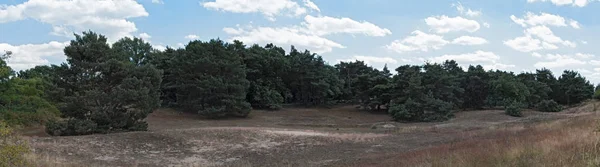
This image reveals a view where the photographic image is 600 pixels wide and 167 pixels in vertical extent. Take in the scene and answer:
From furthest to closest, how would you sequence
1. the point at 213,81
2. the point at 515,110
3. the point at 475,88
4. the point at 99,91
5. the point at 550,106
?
1. the point at 475,88
2. the point at 550,106
3. the point at 515,110
4. the point at 213,81
5. the point at 99,91

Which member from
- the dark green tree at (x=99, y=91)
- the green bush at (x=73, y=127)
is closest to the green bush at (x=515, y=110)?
the dark green tree at (x=99, y=91)

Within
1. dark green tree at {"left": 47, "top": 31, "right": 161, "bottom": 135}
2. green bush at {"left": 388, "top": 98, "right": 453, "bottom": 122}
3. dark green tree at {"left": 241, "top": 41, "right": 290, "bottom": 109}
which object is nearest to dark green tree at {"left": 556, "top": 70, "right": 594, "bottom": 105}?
green bush at {"left": 388, "top": 98, "right": 453, "bottom": 122}

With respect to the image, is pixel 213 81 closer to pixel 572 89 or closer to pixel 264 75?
pixel 264 75

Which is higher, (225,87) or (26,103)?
(225,87)

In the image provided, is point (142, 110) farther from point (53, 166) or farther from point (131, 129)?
point (53, 166)

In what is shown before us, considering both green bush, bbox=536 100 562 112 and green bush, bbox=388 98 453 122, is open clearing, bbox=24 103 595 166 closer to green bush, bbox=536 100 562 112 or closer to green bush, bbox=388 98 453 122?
green bush, bbox=388 98 453 122

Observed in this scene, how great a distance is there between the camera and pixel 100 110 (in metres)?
26.1

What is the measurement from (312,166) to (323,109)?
47.4 m

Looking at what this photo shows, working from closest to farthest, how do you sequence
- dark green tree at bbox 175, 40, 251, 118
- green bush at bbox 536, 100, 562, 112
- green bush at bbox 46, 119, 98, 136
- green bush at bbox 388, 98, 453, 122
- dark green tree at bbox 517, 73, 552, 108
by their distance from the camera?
green bush at bbox 46, 119, 98, 136, green bush at bbox 388, 98, 453, 122, dark green tree at bbox 175, 40, 251, 118, green bush at bbox 536, 100, 562, 112, dark green tree at bbox 517, 73, 552, 108

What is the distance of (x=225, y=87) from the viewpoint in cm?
4728

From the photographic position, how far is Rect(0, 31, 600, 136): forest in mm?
26844

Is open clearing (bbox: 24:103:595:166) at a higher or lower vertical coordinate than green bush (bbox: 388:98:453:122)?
lower

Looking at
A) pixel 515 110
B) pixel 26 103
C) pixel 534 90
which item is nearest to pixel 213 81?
pixel 26 103

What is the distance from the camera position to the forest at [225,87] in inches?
1057
